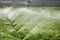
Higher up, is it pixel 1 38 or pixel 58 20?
pixel 58 20

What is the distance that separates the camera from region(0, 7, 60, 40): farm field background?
4.40ft

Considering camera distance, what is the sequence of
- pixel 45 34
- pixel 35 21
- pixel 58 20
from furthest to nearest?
pixel 35 21 < pixel 58 20 < pixel 45 34

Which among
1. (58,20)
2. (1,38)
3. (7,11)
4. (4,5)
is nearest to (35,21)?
(58,20)

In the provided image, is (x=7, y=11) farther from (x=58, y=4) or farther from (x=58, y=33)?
(x=58, y=33)

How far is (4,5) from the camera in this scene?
2.23 m

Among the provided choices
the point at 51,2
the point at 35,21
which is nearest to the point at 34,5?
the point at 51,2

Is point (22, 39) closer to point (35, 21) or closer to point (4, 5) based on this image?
point (35, 21)

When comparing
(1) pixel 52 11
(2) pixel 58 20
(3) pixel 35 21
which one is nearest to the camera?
(2) pixel 58 20

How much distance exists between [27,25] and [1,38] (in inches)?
13.8

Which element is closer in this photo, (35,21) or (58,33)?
(58,33)

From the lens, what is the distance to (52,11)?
1.96 metres

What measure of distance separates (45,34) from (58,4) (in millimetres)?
942

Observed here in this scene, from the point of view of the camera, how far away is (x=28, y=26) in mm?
1548

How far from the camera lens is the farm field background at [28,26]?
4.40 feet
